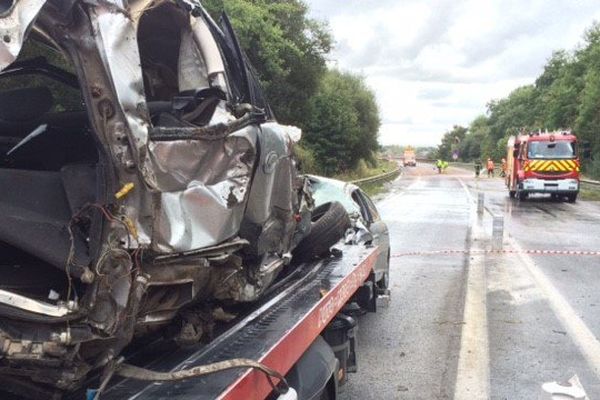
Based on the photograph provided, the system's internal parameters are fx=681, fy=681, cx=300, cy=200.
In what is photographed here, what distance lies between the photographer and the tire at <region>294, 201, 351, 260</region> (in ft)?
19.6

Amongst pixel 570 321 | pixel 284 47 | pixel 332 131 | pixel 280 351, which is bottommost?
pixel 570 321

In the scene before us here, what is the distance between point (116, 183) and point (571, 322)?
20.8 feet

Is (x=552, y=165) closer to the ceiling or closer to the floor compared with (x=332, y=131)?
→ closer to the floor

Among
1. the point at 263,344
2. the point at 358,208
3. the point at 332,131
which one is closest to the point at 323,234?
the point at 358,208

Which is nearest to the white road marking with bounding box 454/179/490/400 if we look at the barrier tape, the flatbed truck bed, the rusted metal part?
the flatbed truck bed

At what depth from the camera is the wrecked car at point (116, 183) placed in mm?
2451

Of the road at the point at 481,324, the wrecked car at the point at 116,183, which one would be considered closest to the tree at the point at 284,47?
the road at the point at 481,324

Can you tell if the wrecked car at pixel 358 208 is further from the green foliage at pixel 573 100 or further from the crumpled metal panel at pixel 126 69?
the green foliage at pixel 573 100

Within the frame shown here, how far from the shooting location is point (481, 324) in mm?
7426

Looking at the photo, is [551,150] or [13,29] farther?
[551,150]

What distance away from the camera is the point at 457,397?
520 cm

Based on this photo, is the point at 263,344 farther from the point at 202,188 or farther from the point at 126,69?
the point at 126,69

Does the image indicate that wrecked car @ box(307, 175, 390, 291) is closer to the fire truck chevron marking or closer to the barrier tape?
the barrier tape

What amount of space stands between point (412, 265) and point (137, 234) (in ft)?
30.5
